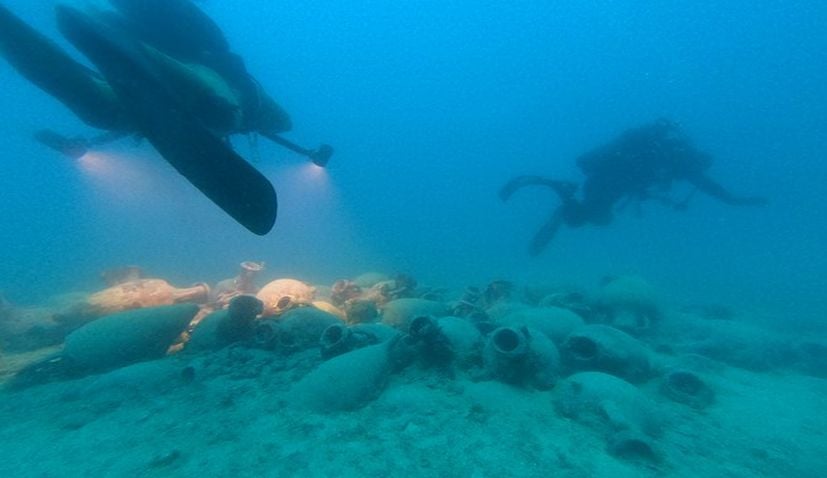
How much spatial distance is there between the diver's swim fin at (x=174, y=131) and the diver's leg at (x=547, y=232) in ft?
38.0

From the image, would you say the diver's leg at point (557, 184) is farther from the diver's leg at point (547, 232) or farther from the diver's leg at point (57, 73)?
the diver's leg at point (57, 73)

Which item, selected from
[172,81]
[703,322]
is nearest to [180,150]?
[172,81]

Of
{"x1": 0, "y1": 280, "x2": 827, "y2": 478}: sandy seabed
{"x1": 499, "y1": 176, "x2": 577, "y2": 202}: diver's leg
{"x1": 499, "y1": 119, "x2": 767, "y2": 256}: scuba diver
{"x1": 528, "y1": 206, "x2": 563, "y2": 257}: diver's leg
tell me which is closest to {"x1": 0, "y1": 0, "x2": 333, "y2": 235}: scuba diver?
{"x1": 0, "y1": 280, "x2": 827, "y2": 478}: sandy seabed

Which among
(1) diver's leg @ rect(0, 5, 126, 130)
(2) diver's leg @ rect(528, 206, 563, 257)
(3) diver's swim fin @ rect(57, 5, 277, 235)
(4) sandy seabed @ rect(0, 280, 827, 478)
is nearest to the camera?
(4) sandy seabed @ rect(0, 280, 827, 478)

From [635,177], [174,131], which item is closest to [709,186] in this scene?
[635,177]

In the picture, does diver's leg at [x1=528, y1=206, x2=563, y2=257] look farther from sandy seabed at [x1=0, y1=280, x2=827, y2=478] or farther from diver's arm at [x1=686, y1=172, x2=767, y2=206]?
sandy seabed at [x1=0, y1=280, x2=827, y2=478]

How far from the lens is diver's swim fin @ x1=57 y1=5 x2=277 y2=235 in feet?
12.6

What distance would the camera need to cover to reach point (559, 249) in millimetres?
42094

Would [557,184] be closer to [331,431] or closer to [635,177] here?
[635,177]

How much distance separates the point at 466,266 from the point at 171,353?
72.9 feet

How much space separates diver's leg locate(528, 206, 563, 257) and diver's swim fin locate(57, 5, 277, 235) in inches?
455

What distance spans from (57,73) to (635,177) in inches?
533

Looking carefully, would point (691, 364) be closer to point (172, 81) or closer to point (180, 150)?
point (180, 150)

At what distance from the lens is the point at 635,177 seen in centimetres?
1255
